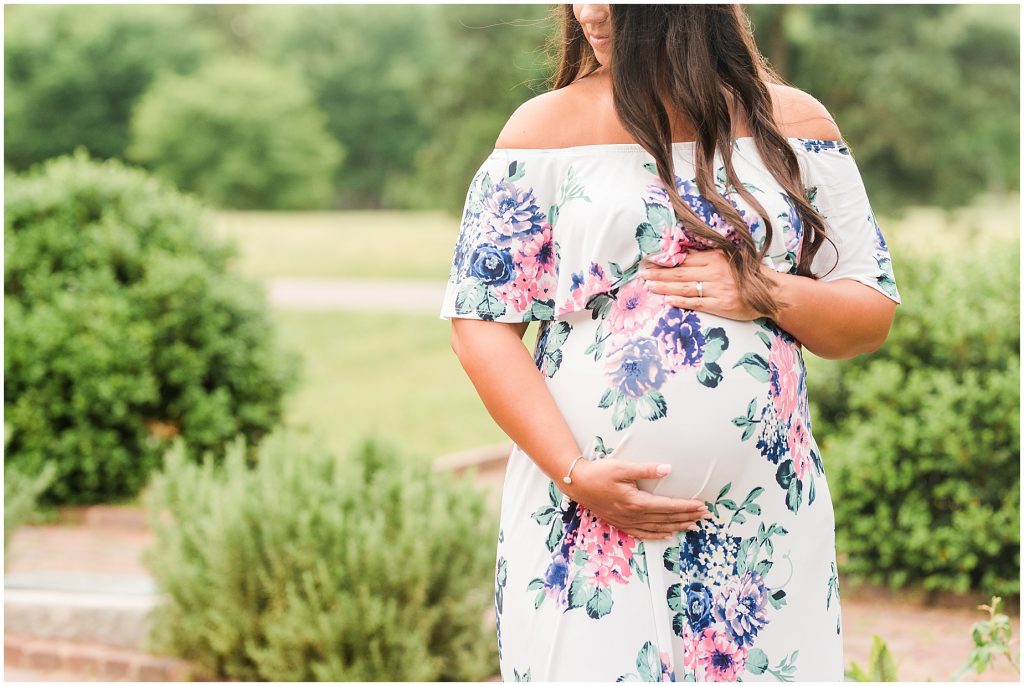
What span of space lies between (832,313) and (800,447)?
269mm

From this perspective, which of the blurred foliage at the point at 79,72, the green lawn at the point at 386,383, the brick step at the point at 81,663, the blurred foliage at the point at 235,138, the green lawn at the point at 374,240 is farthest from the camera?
the blurred foliage at the point at 79,72

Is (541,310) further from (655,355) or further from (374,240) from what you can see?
(374,240)

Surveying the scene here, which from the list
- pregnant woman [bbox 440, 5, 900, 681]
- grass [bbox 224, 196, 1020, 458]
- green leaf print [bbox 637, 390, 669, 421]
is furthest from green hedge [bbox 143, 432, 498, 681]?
green leaf print [bbox 637, 390, 669, 421]

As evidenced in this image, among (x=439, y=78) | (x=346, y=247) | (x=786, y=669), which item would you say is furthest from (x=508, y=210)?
(x=346, y=247)

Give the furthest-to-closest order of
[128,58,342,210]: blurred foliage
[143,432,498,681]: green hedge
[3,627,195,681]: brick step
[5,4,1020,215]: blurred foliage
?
[128,58,342,210]: blurred foliage
[5,4,1020,215]: blurred foliage
[3,627,195,681]: brick step
[143,432,498,681]: green hedge

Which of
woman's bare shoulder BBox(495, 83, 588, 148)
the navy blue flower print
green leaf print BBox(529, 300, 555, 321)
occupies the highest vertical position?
woman's bare shoulder BBox(495, 83, 588, 148)

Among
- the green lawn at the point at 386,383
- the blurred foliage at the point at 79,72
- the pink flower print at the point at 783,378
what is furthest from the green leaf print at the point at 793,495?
the blurred foliage at the point at 79,72

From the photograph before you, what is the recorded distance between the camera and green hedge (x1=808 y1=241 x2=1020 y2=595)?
4766 mm

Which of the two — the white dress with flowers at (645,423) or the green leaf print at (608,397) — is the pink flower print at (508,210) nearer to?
the white dress with flowers at (645,423)

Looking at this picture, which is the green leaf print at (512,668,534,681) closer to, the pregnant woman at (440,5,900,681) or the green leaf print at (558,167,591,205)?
the pregnant woman at (440,5,900,681)

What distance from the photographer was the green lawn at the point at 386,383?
1082 cm

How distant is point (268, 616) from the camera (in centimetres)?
392

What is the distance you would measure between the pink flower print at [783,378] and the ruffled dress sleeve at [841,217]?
0.18 meters

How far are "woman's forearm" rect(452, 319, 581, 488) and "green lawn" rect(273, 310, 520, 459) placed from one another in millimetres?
6067
